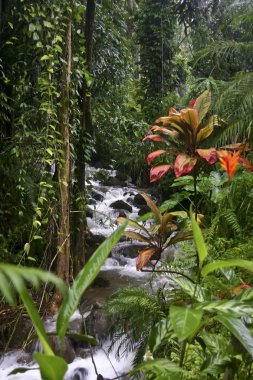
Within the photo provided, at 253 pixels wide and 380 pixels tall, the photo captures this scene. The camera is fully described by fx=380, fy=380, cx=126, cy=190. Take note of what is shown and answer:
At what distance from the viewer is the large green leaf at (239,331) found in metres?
0.80

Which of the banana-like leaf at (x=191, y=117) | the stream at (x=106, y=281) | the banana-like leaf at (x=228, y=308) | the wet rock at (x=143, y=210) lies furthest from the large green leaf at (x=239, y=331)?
the wet rock at (x=143, y=210)

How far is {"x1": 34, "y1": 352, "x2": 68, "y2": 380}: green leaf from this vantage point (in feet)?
2.14

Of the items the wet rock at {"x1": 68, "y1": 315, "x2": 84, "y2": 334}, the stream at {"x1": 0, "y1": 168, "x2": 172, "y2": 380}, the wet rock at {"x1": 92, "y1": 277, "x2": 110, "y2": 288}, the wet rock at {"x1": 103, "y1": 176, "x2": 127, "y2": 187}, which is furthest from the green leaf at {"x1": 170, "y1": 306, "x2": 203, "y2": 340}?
the wet rock at {"x1": 103, "y1": 176, "x2": 127, "y2": 187}

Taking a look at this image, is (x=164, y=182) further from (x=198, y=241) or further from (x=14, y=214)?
(x=198, y=241)

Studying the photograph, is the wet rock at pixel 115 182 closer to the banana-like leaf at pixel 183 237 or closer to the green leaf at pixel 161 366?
the banana-like leaf at pixel 183 237

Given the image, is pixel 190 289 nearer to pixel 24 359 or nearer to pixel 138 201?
pixel 24 359

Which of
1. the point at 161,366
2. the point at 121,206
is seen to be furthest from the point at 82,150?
the point at 161,366

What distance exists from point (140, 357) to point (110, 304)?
0.28 m

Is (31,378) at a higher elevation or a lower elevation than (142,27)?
lower

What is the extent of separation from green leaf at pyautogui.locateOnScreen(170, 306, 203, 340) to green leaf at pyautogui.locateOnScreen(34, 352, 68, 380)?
224 mm

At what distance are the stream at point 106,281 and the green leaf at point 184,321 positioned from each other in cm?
34

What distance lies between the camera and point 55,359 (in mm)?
658

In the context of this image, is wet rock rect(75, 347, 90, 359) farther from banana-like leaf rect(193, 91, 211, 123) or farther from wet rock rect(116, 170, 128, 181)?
wet rock rect(116, 170, 128, 181)

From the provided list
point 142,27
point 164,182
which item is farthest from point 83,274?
point 142,27
